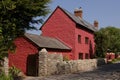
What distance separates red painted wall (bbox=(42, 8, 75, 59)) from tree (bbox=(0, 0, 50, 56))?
69.2ft

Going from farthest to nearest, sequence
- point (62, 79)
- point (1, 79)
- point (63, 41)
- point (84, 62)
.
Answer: point (63, 41) < point (84, 62) < point (62, 79) < point (1, 79)

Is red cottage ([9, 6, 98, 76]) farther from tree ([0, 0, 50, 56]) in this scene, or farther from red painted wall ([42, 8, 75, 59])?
tree ([0, 0, 50, 56])

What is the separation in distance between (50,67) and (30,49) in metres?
3.72

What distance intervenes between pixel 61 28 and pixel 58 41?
2583mm

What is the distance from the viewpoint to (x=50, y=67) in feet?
88.9

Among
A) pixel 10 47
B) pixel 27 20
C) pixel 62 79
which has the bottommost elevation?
pixel 62 79

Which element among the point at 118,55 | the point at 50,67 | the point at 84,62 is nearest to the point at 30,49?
the point at 50,67

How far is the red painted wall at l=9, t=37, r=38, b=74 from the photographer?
29422 millimetres

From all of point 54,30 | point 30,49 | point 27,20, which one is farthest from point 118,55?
point 27,20

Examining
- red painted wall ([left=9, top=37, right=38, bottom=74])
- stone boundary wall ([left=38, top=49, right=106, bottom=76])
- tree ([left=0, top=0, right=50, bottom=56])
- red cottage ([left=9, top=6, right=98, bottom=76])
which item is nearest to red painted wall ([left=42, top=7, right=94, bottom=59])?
red cottage ([left=9, top=6, right=98, bottom=76])

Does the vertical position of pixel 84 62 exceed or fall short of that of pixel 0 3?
it falls short

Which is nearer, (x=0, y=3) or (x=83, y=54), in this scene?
(x=0, y=3)

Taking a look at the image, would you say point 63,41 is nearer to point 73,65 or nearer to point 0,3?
point 73,65

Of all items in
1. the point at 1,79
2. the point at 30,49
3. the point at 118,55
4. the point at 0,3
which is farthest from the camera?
the point at 118,55
